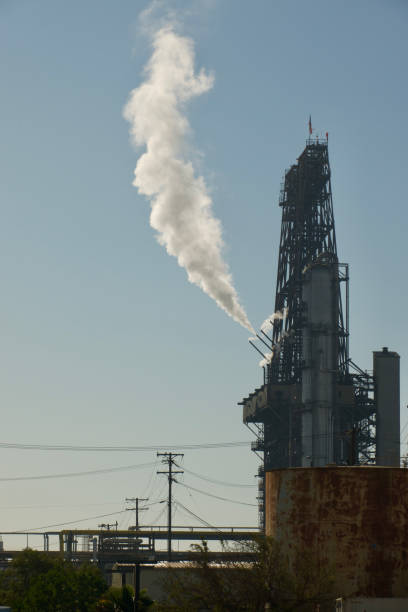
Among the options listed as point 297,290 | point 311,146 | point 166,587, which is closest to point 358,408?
point 297,290

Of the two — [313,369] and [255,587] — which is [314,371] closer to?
[313,369]

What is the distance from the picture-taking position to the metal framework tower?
9800cm

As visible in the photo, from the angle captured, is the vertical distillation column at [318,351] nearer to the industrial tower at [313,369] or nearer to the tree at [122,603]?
the industrial tower at [313,369]

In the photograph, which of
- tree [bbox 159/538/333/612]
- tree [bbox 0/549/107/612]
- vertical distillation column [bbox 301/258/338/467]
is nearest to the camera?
tree [bbox 159/538/333/612]

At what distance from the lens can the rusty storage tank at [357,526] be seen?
48562mm

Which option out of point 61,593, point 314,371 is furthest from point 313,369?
point 61,593

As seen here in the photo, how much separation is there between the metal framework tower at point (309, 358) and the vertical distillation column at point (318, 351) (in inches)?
3.6

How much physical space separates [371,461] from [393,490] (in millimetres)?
51558

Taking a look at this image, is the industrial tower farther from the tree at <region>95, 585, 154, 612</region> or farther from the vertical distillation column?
the tree at <region>95, 585, 154, 612</region>

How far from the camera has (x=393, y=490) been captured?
1935 inches

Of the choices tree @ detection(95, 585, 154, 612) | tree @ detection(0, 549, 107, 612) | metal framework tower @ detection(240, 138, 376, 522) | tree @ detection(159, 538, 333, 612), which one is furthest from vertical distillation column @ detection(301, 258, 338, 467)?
tree @ detection(95, 585, 154, 612)

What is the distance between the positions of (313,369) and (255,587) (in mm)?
55266

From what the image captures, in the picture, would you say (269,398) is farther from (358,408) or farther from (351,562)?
(351,562)

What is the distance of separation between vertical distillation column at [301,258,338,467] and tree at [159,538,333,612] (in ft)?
164
